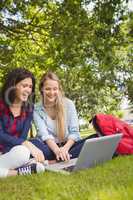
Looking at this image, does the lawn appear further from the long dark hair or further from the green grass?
the long dark hair

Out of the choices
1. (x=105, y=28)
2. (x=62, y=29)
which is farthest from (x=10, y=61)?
(x=105, y=28)

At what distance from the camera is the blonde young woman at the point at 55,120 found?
270 inches

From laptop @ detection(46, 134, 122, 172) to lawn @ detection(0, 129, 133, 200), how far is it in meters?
0.22

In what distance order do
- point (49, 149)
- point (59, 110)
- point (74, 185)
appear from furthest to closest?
point (59, 110) < point (49, 149) < point (74, 185)

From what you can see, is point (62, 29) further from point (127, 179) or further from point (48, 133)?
point (127, 179)

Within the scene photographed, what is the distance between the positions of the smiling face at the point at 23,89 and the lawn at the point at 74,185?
4.55 feet

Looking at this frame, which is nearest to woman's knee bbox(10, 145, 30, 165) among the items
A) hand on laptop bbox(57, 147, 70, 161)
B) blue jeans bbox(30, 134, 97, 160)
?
hand on laptop bbox(57, 147, 70, 161)

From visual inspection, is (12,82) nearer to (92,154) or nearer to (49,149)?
(49,149)

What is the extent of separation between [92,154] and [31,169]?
800mm

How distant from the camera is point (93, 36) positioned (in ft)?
44.7

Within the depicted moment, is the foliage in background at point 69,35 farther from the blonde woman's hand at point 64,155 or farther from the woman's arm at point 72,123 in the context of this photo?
the blonde woman's hand at point 64,155

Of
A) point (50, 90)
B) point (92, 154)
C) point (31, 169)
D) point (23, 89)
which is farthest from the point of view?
point (50, 90)

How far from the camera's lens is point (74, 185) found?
4.56 m

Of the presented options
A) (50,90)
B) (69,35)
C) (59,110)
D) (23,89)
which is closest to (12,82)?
(23,89)
